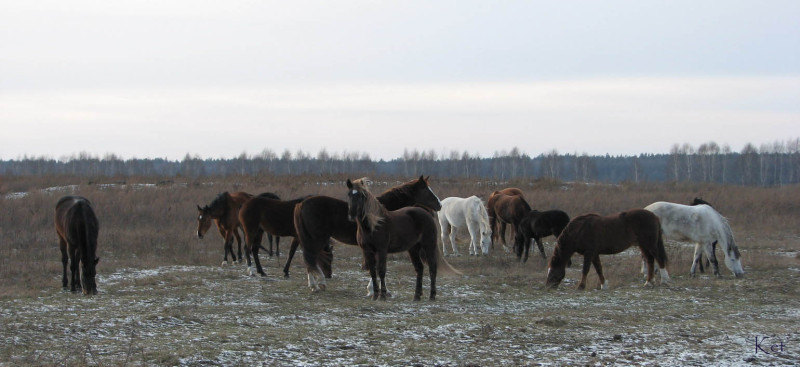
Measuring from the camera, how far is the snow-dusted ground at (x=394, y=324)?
703 cm

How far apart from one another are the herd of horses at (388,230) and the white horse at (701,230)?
19mm

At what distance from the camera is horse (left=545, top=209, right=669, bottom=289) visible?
1296 centimetres

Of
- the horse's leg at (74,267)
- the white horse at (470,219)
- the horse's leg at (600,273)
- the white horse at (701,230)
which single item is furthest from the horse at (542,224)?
the horse's leg at (74,267)

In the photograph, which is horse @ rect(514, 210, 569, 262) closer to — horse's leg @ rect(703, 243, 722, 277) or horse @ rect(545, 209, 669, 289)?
horse's leg @ rect(703, 243, 722, 277)

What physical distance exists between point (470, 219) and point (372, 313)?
10.7 m

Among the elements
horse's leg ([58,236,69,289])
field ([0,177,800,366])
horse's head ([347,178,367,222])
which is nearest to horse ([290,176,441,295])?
field ([0,177,800,366])

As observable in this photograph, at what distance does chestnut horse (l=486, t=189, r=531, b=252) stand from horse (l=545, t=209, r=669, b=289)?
632 centimetres

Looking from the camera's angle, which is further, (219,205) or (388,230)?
(219,205)

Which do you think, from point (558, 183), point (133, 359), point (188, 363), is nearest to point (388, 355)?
point (188, 363)

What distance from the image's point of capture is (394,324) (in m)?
8.78

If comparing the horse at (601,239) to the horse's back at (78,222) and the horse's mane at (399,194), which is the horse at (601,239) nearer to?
the horse's mane at (399,194)

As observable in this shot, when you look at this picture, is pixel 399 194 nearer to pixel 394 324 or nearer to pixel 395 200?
pixel 395 200

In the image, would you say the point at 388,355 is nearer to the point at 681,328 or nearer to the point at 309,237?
the point at 681,328

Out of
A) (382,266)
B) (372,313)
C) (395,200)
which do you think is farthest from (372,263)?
(395,200)
